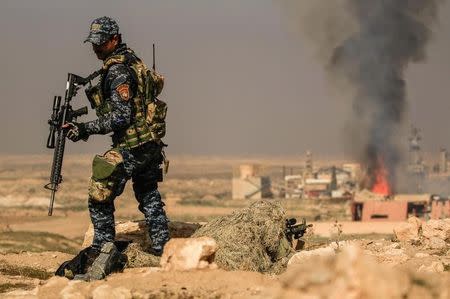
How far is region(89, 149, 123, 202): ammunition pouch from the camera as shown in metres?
9.50

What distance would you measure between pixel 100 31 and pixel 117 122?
3.18 feet

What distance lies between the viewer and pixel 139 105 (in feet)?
32.2

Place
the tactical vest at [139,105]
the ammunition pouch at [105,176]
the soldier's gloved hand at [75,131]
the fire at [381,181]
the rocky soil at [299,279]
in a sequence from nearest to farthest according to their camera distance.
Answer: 1. the rocky soil at [299,279]
2. the ammunition pouch at [105,176]
3. the soldier's gloved hand at [75,131]
4. the tactical vest at [139,105]
5. the fire at [381,181]

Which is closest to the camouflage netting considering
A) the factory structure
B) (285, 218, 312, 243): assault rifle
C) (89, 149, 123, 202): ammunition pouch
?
(285, 218, 312, 243): assault rifle

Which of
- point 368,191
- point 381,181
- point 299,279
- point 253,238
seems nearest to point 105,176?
point 253,238

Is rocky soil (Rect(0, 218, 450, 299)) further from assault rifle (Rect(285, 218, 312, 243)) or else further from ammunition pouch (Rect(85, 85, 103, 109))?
ammunition pouch (Rect(85, 85, 103, 109))

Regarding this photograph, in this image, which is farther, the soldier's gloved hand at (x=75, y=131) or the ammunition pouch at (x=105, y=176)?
the soldier's gloved hand at (x=75, y=131)

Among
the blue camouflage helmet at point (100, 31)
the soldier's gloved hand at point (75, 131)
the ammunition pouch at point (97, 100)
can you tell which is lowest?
the soldier's gloved hand at point (75, 131)

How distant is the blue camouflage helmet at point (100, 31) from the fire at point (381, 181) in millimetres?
80358

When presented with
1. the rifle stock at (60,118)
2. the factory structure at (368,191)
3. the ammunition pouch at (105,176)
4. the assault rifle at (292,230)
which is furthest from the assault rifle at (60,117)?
the factory structure at (368,191)

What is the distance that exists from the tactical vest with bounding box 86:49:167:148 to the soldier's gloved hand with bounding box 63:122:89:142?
0.29 m

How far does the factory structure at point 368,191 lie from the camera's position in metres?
66.5

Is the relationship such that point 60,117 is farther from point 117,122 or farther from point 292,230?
point 292,230

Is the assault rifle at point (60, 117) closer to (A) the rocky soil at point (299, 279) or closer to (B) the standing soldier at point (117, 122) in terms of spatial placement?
(B) the standing soldier at point (117, 122)
